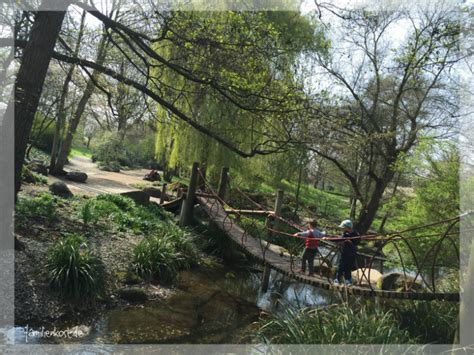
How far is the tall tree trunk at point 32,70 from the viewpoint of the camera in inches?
217

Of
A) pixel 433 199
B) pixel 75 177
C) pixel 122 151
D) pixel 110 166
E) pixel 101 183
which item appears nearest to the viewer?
pixel 433 199

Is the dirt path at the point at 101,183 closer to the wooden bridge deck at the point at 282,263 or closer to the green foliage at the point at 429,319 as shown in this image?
the wooden bridge deck at the point at 282,263

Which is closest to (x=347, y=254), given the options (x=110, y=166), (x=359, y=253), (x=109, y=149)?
(x=359, y=253)

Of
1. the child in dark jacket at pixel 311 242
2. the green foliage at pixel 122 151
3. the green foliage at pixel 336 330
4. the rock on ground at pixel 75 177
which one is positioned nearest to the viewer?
the green foliage at pixel 336 330

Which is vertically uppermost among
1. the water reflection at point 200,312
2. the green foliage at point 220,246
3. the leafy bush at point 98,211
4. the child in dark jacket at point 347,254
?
the child in dark jacket at point 347,254

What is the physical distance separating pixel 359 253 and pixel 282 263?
52.3 inches

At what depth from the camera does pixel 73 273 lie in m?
5.77

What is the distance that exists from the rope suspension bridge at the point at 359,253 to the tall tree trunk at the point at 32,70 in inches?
154

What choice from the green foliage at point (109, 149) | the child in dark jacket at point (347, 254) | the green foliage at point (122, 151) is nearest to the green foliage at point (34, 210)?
the child in dark jacket at point (347, 254)

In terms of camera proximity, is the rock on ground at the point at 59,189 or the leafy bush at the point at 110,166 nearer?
the rock on ground at the point at 59,189

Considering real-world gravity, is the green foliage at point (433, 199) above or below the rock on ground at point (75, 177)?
above

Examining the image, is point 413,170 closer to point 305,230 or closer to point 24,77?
point 305,230

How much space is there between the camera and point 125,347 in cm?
505

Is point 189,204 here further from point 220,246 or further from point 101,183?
point 101,183
